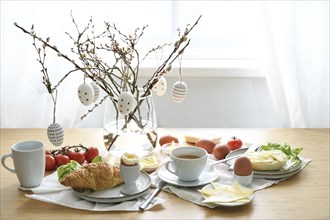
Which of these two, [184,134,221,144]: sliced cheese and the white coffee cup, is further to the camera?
[184,134,221,144]: sliced cheese

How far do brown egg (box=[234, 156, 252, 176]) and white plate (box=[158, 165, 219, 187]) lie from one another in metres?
0.07

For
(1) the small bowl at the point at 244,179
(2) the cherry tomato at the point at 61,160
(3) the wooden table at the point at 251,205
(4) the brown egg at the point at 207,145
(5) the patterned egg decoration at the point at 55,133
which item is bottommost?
(3) the wooden table at the point at 251,205

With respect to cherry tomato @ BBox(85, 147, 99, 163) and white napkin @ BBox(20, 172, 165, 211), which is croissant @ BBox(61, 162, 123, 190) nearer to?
white napkin @ BBox(20, 172, 165, 211)

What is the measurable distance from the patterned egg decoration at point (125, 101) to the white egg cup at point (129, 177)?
17 cm

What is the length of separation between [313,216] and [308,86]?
2.95ft

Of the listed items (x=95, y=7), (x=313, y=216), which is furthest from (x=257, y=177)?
(x=95, y=7)

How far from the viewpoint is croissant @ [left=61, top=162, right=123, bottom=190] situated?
1386 millimetres

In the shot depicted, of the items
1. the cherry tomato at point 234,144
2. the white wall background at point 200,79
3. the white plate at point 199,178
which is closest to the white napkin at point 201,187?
the white plate at point 199,178

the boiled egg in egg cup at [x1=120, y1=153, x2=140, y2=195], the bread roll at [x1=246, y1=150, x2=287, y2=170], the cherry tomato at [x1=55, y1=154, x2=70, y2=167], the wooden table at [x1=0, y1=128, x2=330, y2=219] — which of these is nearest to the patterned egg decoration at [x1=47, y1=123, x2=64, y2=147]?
the cherry tomato at [x1=55, y1=154, x2=70, y2=167]

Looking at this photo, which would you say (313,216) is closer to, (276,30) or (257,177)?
(257,177)

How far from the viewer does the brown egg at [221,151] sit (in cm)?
163

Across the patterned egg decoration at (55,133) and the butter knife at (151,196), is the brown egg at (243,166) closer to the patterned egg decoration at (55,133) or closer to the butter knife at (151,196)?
the butter knife at (151,196)

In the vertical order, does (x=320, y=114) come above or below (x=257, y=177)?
above

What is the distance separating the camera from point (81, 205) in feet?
4.49
